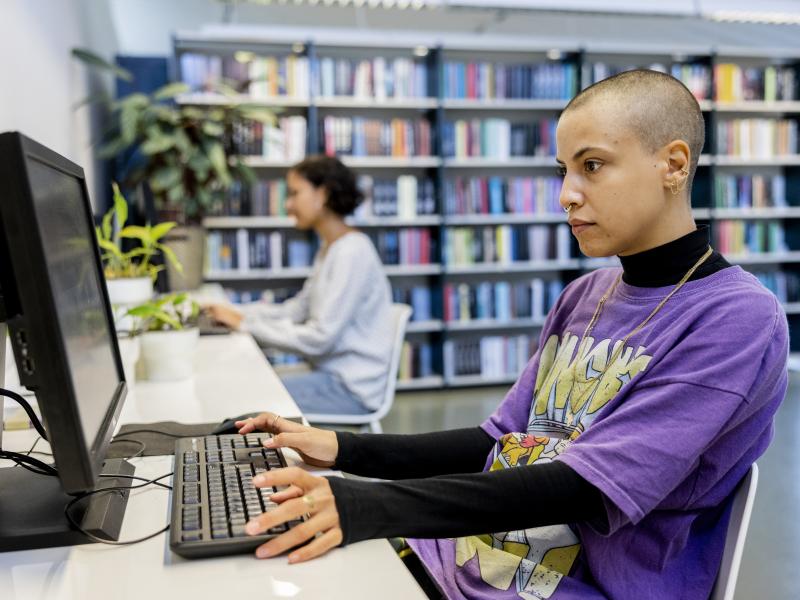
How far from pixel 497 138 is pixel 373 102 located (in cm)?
84

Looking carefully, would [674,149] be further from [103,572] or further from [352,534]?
[103,572]

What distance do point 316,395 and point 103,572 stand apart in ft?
5.98

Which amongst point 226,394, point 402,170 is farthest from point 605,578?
point 402,170

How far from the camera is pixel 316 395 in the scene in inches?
101

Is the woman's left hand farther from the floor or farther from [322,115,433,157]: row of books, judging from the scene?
[322,115,433,157]: row of books

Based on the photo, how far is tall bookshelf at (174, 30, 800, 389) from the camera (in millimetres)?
4574

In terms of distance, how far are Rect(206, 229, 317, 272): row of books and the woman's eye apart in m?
3.60

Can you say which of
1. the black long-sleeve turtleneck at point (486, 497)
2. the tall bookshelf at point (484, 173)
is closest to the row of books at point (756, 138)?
the tall bookshelf at point (484, 173)

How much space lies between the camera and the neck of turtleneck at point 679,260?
102 centimetres

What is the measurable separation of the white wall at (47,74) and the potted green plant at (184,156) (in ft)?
0.58

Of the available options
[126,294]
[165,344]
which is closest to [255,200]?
[126,294]

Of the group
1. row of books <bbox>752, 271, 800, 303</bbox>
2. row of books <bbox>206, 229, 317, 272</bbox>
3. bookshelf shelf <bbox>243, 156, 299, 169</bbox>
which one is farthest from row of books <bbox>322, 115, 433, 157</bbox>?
row of books <bbox>752, 271, 800, 303</bbox>

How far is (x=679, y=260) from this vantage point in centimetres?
103

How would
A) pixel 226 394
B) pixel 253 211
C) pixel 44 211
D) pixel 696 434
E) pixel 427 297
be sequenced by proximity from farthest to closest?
pixel 427 297, pixel 253 211, pixel 226 394, pixel 696 434, pixel 44 211
